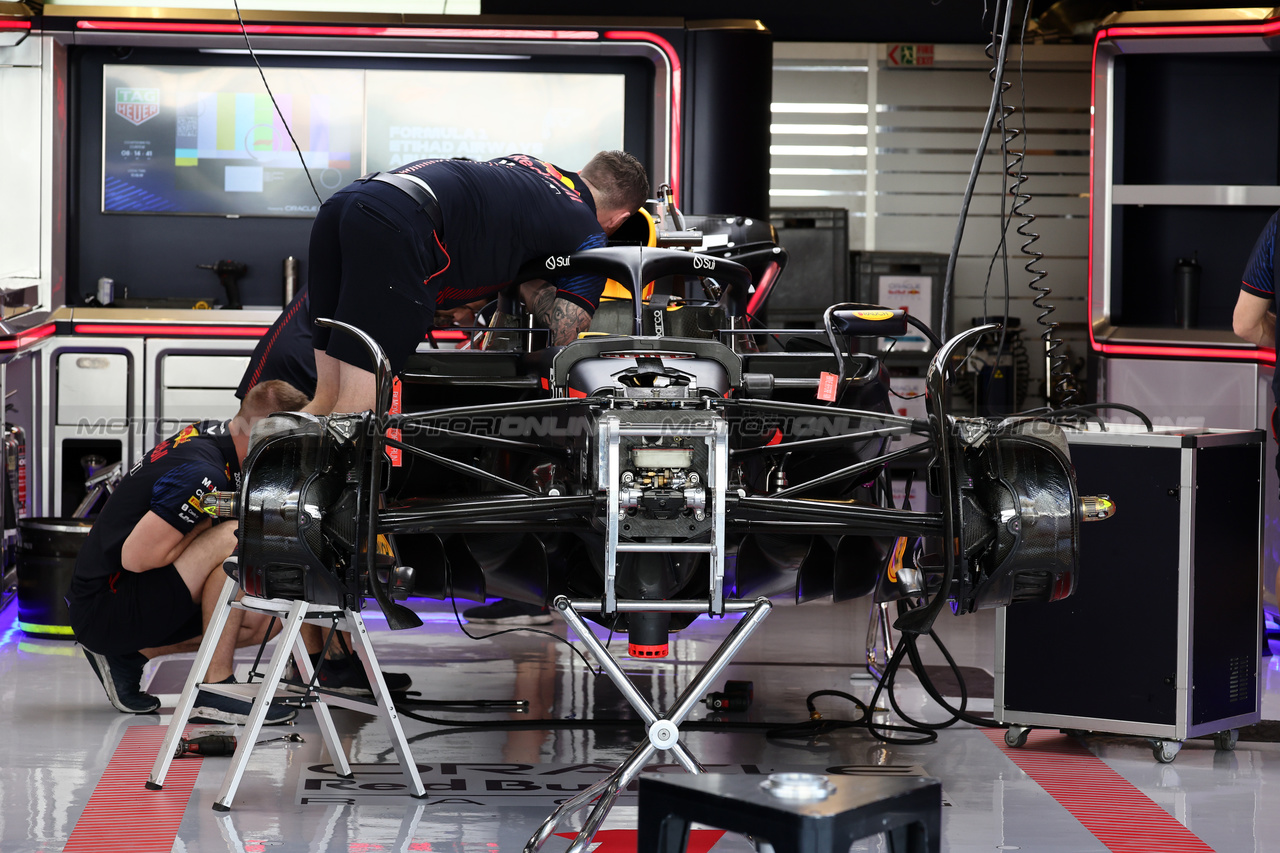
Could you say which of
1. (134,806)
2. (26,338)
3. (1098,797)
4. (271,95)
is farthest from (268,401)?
(271,95)

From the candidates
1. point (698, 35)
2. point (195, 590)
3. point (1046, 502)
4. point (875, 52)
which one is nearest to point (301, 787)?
point (195, 590)

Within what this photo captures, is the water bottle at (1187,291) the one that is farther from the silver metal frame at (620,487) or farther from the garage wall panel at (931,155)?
the silver metal frame at (620,487)

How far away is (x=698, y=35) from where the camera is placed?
21.9ft

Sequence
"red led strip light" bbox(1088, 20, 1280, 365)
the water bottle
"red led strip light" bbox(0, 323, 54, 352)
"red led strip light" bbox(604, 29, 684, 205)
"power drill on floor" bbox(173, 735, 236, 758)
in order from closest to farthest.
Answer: "power drill on floor" bbox(173, 735, 236, 758) < "red led strip light" bbox(0, 323, 54, 352) < "red led strip light" bbox(1088, 20, 1280, 365) < the water bottle < "red led strip light" bbox(604, 29, 684, 205)

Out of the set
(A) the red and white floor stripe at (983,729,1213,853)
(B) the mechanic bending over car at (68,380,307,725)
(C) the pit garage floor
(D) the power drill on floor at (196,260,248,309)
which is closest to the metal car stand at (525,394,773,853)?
Answer: (C) the pit garage floor

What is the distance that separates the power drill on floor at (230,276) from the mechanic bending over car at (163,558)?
11.7 ft

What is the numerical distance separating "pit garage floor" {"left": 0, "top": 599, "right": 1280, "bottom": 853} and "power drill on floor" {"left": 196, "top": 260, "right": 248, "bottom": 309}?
A: 291 cm

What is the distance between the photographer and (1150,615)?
3.40 meters

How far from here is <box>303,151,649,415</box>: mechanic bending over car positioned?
3.40 meters

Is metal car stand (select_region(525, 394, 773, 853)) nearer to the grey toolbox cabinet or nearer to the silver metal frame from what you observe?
the silver metal frame

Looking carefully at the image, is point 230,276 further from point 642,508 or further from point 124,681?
point 642,508

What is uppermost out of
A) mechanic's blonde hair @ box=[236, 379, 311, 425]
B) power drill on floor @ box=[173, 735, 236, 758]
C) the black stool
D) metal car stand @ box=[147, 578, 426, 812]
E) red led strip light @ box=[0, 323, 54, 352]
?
red led strip light @ box=[0, 323, 54, 352]

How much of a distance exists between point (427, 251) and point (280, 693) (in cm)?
114

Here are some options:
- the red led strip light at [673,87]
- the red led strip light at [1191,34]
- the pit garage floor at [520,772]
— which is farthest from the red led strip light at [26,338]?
the red led strip light at [1191,34]
